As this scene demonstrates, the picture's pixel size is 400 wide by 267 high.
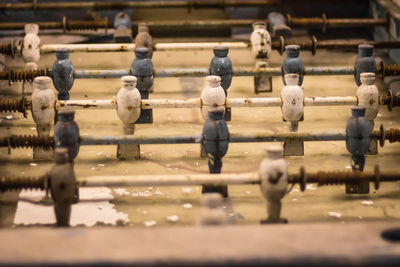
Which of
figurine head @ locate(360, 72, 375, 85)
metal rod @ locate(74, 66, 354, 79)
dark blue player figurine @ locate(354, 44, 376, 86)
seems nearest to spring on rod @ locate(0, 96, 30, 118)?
metal rod @ locate(74, 66, 354, 79)

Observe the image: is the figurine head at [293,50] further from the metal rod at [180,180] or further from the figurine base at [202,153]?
the metal rod at [180,180]

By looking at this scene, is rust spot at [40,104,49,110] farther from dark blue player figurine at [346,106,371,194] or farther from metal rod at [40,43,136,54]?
dark blue player figurine at [346,106,371,194]

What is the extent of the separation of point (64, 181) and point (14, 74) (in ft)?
6.39

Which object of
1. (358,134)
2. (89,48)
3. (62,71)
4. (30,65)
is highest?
(89,48)

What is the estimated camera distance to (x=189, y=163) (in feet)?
17.8

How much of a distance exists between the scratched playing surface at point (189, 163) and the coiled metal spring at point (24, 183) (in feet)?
1.28

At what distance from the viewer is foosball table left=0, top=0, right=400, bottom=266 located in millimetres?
3326

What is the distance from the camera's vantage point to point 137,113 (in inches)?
210

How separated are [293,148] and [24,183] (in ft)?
6.71

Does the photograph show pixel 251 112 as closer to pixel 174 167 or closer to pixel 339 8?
pixel 174 167

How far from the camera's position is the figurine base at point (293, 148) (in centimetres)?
551

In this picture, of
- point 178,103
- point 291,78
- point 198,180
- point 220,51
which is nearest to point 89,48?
point 220,51

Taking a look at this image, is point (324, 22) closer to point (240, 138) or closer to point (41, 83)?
point (240, 138)

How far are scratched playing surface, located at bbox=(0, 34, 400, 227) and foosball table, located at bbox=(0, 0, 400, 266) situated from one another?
0.5 inches
